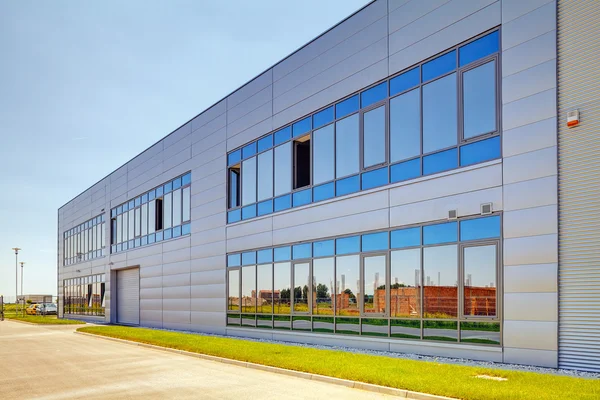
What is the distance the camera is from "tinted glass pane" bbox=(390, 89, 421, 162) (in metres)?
16.3

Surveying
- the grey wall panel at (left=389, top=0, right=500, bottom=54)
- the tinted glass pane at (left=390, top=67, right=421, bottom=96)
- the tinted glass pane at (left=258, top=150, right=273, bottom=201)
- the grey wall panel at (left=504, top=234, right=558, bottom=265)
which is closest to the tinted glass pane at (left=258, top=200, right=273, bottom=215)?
the tinted glass pane at (left=258, top=150, right=273, bottom=201)

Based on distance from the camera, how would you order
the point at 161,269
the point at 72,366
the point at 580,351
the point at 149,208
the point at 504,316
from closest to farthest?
the point at 580,351 < the point at 504,316 < the point at 72,366 < the point at 161,269 < the point at 149,208

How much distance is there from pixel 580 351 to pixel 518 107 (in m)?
5.36

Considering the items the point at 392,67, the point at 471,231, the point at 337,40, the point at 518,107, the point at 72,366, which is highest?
the point at 337,40

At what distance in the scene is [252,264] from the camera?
79.7 feet

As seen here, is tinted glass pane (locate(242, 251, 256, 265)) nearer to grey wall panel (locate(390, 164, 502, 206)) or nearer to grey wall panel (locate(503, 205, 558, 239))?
grey wall panel (locate(390, 164, 502, 206))

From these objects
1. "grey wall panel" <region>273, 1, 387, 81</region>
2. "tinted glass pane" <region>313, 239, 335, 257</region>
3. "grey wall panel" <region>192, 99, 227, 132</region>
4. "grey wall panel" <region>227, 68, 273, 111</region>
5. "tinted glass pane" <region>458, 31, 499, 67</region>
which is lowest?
"tinted glass pane" <region>313, 239, 335, 257</region>

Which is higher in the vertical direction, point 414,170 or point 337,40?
point 337,40

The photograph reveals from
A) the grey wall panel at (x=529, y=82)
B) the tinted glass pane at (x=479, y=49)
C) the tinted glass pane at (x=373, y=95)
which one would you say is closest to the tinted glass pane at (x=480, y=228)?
the grey wall panel at (x=529, y=82)

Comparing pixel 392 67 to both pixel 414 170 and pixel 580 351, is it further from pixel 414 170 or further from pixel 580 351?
pixel 580 351

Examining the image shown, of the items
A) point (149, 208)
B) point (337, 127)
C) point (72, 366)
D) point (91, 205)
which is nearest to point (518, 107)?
point (337, 127)

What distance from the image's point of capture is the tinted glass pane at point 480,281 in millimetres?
13688

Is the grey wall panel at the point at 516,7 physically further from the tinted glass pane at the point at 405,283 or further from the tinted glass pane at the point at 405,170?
the tinted glass pane at the point at 405,283

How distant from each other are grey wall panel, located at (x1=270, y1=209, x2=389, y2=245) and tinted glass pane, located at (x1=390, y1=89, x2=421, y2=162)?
5.87ft
